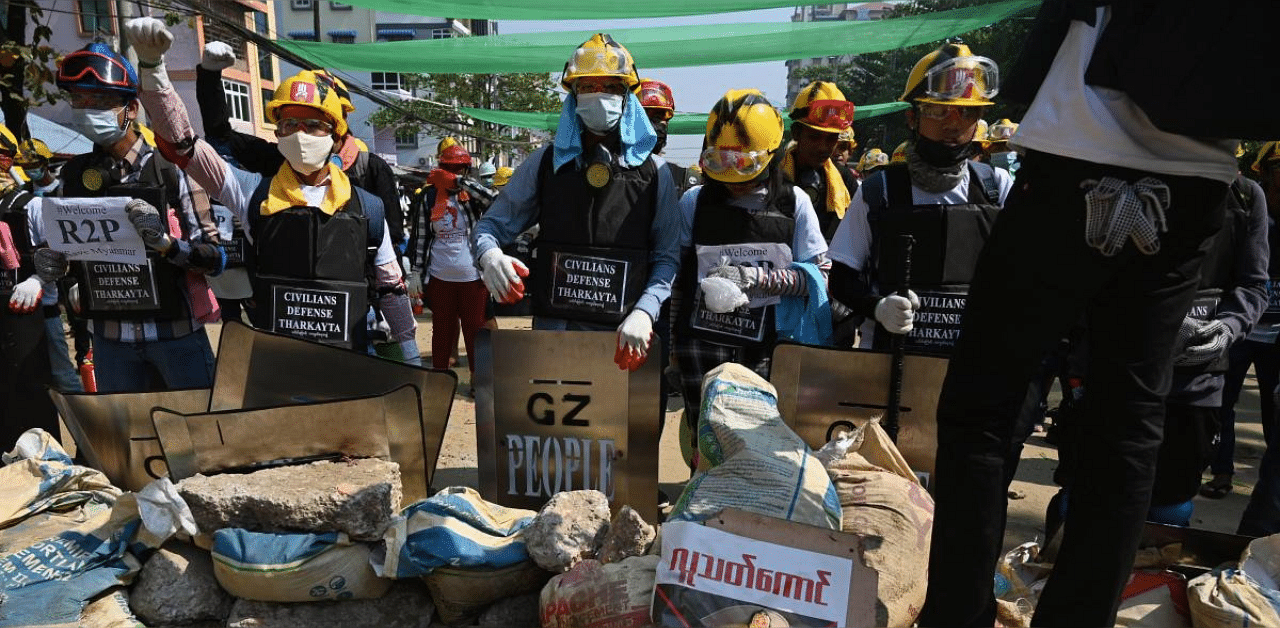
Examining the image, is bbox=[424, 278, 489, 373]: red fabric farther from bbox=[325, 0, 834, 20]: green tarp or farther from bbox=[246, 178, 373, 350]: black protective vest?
bbox=[246, 178, 373, 350]: black protective vest

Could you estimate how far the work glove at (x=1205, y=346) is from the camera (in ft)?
9.71

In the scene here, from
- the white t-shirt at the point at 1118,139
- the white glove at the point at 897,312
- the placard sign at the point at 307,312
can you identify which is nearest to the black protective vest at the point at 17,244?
the placard sign at the point at 307,312

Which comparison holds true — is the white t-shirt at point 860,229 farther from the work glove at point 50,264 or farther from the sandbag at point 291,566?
the work glove at point 50,264

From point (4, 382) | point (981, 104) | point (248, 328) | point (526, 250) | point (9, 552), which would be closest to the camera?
point (9, 552)

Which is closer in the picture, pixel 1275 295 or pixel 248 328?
pixel 248 328

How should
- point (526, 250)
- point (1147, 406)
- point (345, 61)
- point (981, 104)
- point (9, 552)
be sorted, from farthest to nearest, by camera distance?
point (526, 250), point (345, 61), point (981, 104), point (9, 552), point (1147, 406)

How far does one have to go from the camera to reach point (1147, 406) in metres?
1.71

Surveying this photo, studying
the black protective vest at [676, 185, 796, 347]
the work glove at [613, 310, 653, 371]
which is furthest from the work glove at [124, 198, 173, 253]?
the black protective vest at [676, 185, 796, 347]

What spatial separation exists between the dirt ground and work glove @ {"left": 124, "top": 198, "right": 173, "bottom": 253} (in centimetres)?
188

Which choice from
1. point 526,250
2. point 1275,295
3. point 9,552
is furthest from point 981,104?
point 526,250

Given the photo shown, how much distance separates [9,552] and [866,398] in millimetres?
2961

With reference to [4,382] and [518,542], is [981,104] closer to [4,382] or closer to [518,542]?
[518,542]

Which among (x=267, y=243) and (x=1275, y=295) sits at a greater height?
(x=267, y=243)

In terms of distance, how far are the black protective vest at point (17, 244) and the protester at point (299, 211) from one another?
1554 millimetres
